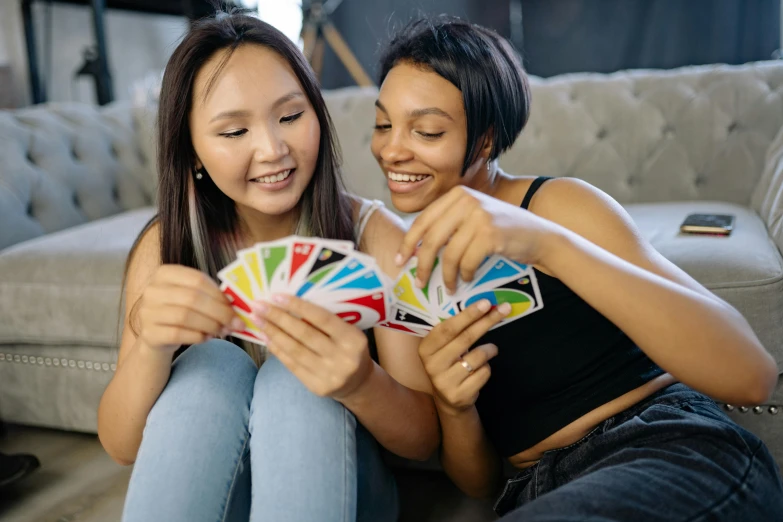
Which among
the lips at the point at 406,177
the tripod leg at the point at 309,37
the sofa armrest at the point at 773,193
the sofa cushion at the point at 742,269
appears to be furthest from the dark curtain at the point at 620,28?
the lips at the point at 406,177

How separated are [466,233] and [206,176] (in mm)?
689

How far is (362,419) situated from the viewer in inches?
45.1

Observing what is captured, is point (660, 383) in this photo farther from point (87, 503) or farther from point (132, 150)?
point (132, 150)

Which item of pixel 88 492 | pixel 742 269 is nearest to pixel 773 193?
pixel 742 269

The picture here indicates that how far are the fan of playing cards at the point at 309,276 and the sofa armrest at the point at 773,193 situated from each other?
1.30 m

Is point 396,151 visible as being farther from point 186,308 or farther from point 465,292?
point 186,308

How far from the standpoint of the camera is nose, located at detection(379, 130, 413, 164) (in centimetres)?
129

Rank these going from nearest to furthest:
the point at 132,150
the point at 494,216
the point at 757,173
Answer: the point at 494,216
the point at 757,173
the point at 132,150

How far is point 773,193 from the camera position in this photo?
6.45 ft

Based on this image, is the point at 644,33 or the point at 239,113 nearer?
the point at 239,113

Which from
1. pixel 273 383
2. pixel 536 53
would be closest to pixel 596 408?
pixel 273 383

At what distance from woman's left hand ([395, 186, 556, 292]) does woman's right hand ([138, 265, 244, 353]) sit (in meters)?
0.27

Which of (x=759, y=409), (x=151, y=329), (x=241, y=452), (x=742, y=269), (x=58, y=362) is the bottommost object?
(x=58, y=362)

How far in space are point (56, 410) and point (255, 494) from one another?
1328mm
